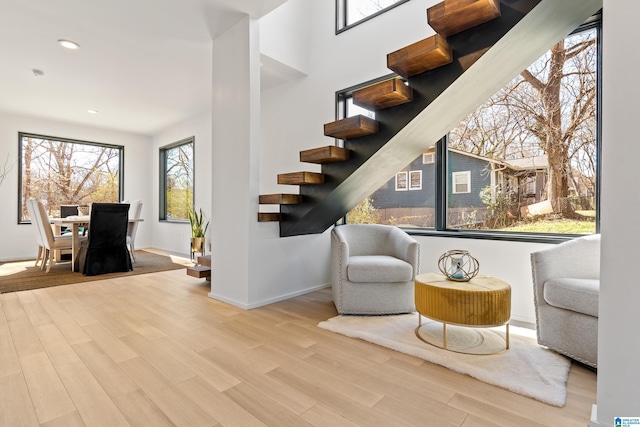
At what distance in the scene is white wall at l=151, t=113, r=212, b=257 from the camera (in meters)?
5.69

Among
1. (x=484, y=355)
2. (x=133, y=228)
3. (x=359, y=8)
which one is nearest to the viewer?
(x=484, y=355)

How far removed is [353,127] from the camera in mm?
2238

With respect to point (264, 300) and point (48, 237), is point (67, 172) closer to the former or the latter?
point (48, 237)

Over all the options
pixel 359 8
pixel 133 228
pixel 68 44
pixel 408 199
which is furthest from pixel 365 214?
pixel 133 228

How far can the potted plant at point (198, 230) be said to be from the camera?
5.21 meters

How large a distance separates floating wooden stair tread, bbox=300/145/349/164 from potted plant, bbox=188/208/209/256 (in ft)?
10.9

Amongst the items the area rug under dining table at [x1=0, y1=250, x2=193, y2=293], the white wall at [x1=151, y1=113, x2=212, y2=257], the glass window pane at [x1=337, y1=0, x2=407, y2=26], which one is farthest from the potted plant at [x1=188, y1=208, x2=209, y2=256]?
the glass window pane at [x1=337, y1=0, x2=407, y2=26]

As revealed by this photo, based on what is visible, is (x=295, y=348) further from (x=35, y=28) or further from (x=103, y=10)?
(x=35, y=28)

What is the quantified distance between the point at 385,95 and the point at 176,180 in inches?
228

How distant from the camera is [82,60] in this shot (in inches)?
146

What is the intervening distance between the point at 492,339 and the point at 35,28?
4.88 metres

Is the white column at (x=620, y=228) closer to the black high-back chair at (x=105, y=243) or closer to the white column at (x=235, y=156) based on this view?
the white column at (x=235, y=156)

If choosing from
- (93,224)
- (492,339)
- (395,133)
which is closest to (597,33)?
(395,133)

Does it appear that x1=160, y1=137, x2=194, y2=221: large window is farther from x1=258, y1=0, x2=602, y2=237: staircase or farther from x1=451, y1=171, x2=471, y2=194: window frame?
x1=451, y1=171, x2=471, y2=194: window frame
